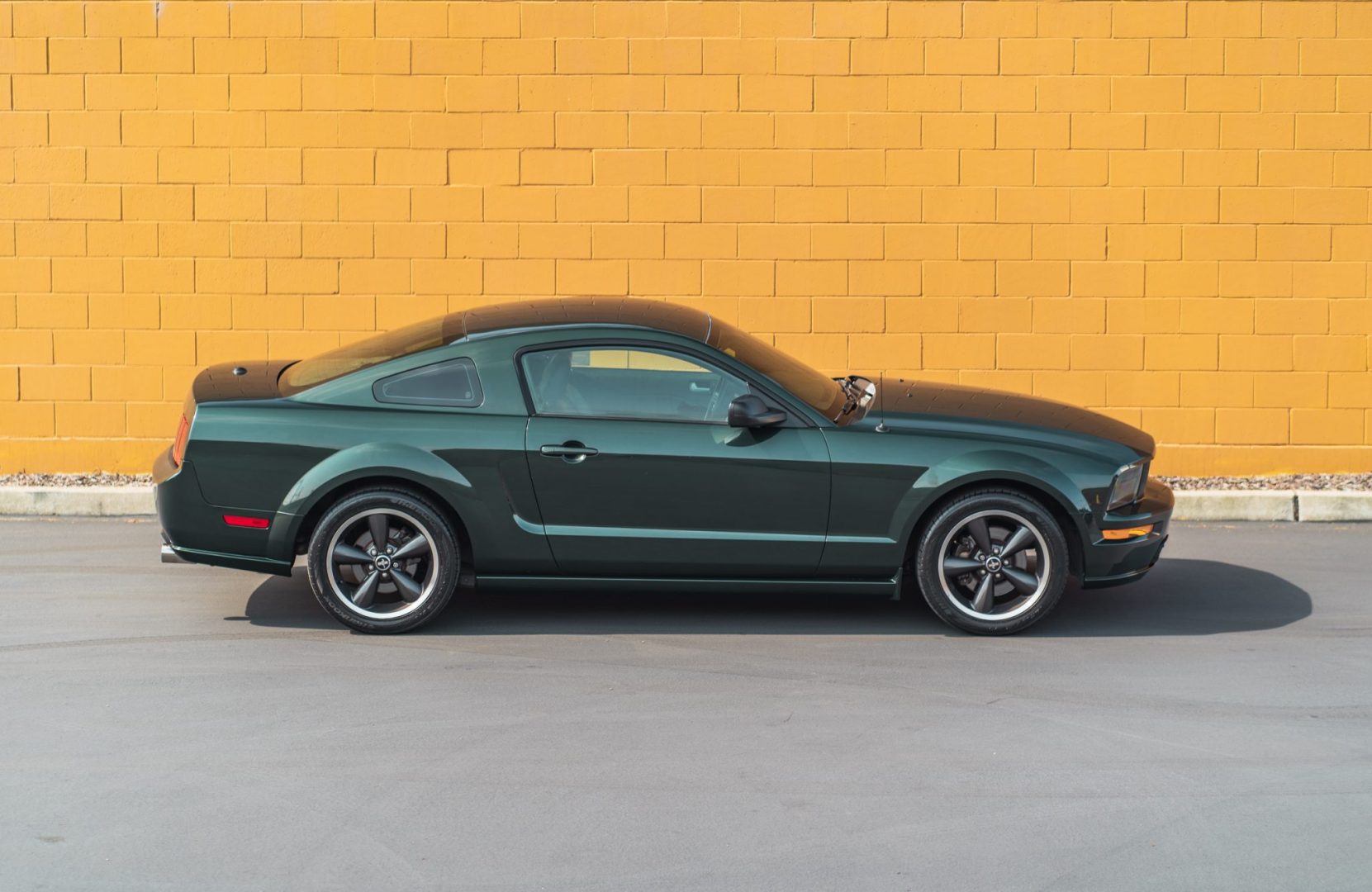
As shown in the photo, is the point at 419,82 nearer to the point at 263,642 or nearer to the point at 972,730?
the point at 263,642

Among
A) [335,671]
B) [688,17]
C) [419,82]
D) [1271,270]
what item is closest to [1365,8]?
[1271,270]

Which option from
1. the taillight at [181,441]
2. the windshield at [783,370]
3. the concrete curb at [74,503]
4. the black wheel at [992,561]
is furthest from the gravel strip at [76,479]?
the black wheel at [992,561]

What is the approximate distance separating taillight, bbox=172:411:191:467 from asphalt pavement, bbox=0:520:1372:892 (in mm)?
767

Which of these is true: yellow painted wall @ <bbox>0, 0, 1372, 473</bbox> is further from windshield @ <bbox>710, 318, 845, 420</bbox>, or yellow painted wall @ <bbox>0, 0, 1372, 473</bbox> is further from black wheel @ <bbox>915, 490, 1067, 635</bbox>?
black wheel @ <bbox>915, 490, 1067, 635</bbox>

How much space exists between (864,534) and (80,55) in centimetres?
652

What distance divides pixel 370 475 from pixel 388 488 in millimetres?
107

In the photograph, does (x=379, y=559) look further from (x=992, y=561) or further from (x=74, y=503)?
(x=74, y=503)

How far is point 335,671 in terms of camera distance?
6.35 metres

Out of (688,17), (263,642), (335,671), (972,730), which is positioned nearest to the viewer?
(972,730)

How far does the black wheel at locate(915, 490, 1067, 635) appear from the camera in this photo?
685 cm

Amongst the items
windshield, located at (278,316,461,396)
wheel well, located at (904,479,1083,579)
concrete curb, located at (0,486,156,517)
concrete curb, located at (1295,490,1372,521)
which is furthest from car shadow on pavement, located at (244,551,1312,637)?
concrete curb, located at (0,486,156,517)

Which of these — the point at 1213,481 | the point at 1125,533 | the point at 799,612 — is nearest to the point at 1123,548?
the point at 1125,533

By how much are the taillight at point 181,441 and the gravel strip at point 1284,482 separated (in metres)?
6.21

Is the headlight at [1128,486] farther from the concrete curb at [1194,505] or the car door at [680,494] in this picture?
the concrete curb at [1194,505]
